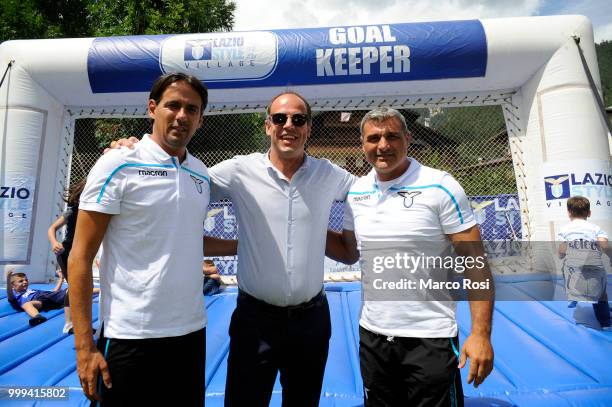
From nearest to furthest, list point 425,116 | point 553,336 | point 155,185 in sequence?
point 155,185
point 553,336
point 425,116

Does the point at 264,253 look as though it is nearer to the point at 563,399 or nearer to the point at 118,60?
the point at 563,399

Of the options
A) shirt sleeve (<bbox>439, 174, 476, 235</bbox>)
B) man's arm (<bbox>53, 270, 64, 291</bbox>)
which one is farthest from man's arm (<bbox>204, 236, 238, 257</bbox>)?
man's arm (<bbox>53, 270, 64, 291</bbox>)

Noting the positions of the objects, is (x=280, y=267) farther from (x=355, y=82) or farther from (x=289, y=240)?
(x=355, y=82)

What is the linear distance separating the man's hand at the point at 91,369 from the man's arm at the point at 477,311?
143cm

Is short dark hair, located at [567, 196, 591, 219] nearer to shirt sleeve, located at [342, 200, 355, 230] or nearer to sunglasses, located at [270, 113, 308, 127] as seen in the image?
shirt sleeve, located at [342, 200, 355, 230]

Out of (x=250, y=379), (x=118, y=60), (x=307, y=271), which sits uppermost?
(x=118, y=60)

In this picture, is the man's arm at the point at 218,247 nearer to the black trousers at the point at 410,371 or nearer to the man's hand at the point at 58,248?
the black trousers at the point at 410,371

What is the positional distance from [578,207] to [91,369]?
4.17 metres

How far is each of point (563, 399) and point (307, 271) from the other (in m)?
1.65

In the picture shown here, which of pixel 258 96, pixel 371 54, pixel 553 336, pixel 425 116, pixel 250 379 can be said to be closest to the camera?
pixel 250 379

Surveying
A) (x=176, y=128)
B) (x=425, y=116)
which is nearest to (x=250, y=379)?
(x=176, y=128)

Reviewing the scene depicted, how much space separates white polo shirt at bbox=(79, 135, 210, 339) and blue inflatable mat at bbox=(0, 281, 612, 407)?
0.93m

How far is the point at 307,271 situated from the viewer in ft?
5.83

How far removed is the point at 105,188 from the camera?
1438mm
